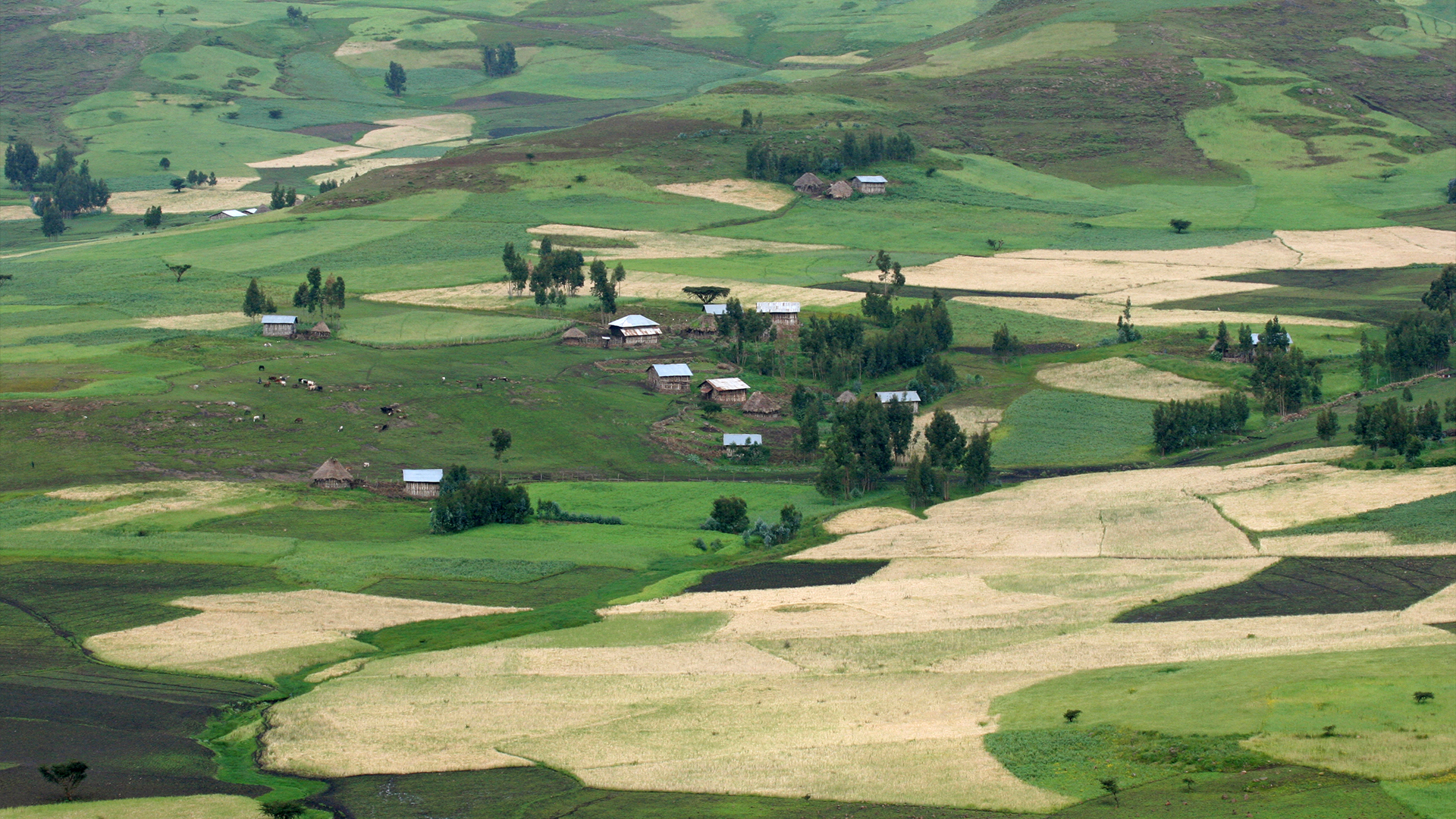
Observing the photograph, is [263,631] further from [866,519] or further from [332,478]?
[866,519]

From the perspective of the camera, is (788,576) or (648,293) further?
(648,293)

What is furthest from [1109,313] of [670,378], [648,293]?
[648,293]

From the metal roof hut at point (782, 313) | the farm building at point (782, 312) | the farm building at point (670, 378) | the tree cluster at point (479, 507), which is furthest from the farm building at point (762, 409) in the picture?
the tree cluster at point (479, 507)

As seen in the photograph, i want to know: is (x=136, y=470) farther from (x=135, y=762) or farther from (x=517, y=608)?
(x=135, y=762)

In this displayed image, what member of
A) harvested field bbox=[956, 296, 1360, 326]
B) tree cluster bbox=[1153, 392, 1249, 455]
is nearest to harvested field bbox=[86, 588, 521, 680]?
tree cluster bbox=[1153, 392, 1249, 455]

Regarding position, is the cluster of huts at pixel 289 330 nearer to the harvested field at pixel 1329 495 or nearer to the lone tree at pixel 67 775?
the harvested field at pixel 1329 495
